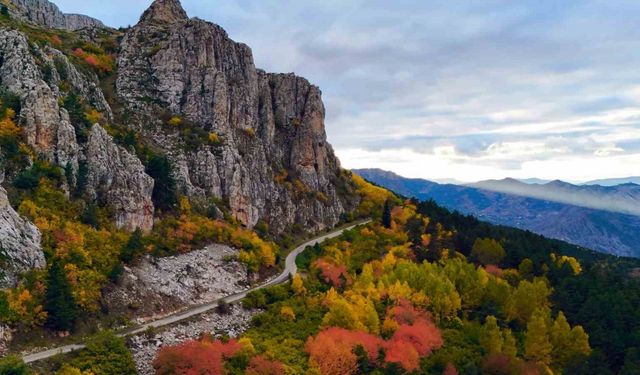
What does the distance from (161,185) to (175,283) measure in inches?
836

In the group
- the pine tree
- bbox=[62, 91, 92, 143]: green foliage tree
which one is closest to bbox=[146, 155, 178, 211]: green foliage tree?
bbox=[62, 91, 92, 143]: green foliage tree

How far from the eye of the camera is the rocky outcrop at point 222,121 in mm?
103250

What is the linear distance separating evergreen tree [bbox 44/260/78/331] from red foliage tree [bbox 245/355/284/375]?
63.4 ft

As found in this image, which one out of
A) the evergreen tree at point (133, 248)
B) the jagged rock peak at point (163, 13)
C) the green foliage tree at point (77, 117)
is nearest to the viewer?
the evergreen tree at point (133, 248)

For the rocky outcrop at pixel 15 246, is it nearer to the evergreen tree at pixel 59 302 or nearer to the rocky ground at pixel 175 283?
the evergreen tree at pixel 59 302

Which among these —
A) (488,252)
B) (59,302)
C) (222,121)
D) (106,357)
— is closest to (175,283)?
(59,302)

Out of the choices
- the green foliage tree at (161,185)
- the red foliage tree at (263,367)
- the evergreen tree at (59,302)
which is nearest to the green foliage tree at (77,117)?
the green foliage tree at (161,185)

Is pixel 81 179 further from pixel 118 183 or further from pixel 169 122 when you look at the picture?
pixel 169 122

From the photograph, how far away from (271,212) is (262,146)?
16.9 meters

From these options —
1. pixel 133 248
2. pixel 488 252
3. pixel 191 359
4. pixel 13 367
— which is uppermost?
pixel 133 248

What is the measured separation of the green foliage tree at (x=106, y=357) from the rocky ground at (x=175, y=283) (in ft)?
29.8

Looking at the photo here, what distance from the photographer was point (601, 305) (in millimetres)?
86375

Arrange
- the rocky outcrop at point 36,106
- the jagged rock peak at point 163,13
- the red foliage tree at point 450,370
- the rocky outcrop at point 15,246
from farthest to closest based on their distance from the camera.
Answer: the jagged rock peak at point 163,13 → the rocky outcrop at point 36,106 → the red foliage tree at point 450,370 → the rocky outcrop at point 15,246

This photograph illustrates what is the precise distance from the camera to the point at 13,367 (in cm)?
4225
